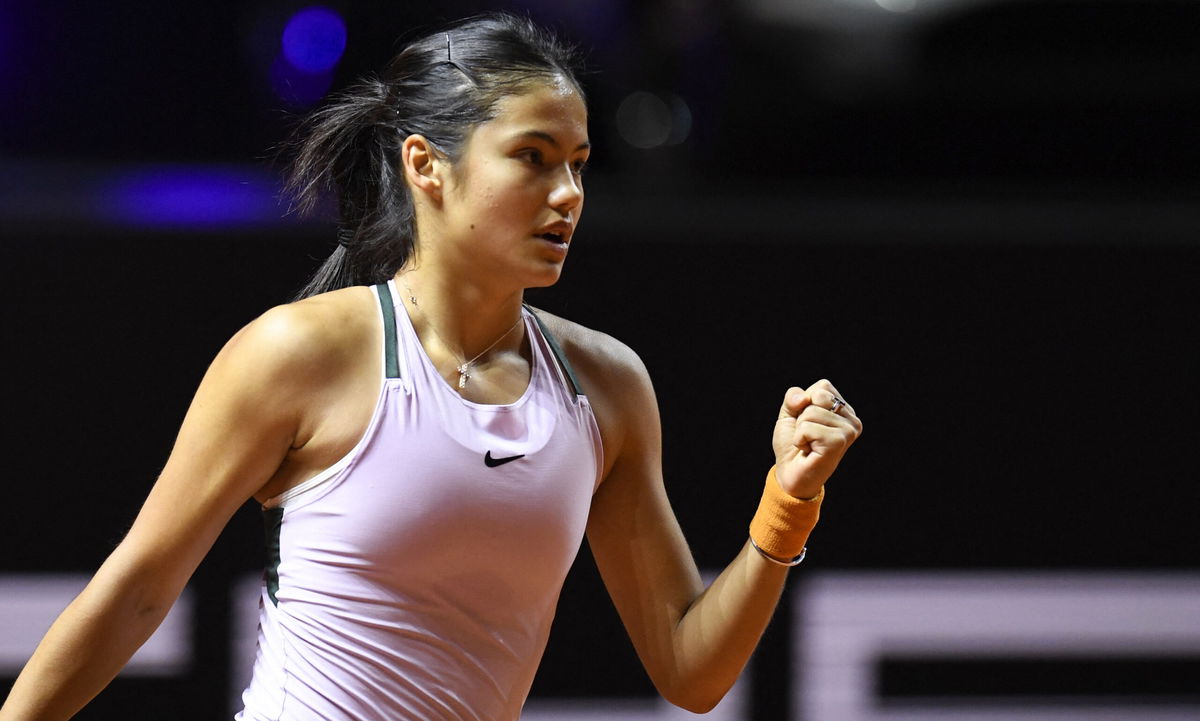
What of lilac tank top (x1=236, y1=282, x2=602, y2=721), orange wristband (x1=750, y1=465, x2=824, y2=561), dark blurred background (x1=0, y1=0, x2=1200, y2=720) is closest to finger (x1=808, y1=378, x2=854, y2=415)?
orange wristband (x1=750, y1=465, x2=824, y2=561)

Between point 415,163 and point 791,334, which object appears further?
point 791,334

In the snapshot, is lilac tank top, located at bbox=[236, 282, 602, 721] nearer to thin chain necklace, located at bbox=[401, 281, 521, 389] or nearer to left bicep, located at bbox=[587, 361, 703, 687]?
thin chain necklace, located at bbox=[401, 281, 521, 389]

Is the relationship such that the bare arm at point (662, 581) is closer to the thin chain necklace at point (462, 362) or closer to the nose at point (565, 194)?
the thin chain necklace at point (462, 362)

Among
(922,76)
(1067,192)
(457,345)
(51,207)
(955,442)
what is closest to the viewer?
(457,345)

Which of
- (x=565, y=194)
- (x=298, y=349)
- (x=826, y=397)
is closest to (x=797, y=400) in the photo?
(x=826, y=397)

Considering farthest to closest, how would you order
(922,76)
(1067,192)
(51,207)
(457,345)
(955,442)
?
1. (922,76)
2. (1067,192)
3. (955,442)
4. (51,207)
5. (457,345)

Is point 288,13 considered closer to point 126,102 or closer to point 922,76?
point 126,102

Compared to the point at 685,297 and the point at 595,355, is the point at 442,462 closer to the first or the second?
the point at 595,355

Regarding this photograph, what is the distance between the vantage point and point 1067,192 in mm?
3418

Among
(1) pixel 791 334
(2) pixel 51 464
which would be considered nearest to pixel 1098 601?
(1) pixel 791 334

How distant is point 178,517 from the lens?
1663 mm

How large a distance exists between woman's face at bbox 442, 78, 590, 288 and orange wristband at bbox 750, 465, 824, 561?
40cm

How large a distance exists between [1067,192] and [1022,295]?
1.39ft

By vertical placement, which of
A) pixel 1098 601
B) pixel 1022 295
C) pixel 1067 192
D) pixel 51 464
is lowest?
pixel 51 464
